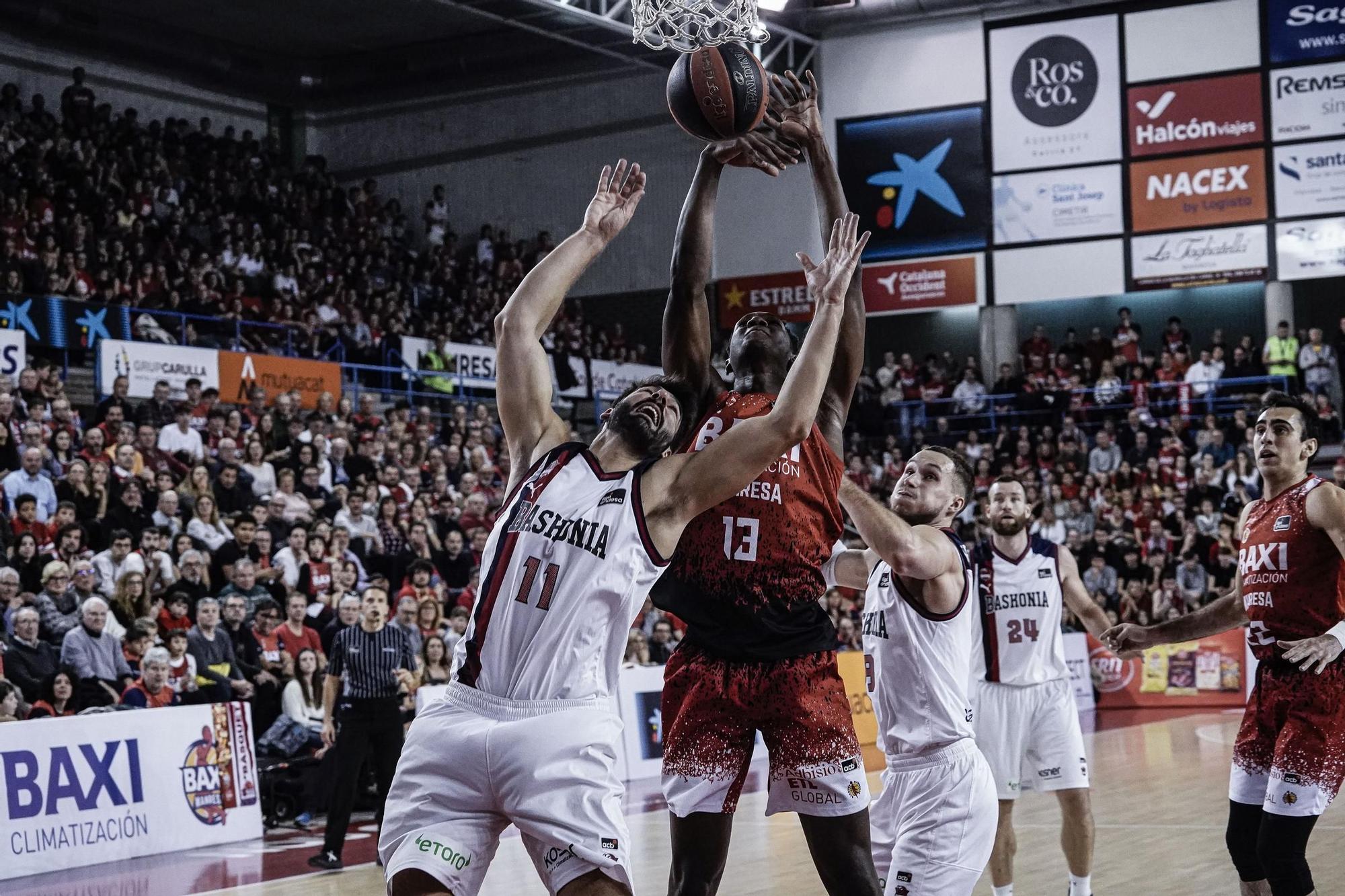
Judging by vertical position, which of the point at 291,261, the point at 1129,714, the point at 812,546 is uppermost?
the point at 291,261

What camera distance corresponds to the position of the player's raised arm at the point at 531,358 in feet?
14.8

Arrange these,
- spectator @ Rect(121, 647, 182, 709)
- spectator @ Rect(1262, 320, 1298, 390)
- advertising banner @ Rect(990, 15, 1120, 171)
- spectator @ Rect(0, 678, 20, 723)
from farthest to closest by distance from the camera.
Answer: advertising banner @ Rect(990, 15, 1120, 171), spectator @ Rect(1262, 320, 1298, 390), spectator @ Rect(121, 647, 182, 709), spectator @ Rect(0, 678, 20, 723)

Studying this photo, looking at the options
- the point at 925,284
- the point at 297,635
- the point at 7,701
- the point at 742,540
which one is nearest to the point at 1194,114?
the point at 925,284

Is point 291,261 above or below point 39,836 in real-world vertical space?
above

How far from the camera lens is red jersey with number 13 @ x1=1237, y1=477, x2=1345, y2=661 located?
6.23 meters

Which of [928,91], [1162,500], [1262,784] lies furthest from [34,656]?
[928,91]

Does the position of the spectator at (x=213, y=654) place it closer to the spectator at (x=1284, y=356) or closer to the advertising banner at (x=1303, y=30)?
the spectator at (x=1284, y=356)

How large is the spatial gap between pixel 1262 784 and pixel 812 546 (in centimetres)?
250

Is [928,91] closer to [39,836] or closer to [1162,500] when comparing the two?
[1162,500]

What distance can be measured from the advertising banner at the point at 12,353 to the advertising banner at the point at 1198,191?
18900 millimetres

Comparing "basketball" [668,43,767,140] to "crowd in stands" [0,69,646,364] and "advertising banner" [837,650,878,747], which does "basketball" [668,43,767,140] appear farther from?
"crowd in stands" [0,69,646,364]

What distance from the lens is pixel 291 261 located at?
77.7ft

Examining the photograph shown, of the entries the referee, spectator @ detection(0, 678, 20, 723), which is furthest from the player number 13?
spectator @ detection(0, 678, 20, 723)

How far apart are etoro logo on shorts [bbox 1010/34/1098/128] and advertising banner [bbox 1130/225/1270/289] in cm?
265
